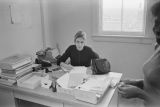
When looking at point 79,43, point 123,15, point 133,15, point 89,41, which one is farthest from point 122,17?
point 79,43

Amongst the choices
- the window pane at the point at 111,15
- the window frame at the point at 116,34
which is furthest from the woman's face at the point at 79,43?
the window pane at the point at 111,15

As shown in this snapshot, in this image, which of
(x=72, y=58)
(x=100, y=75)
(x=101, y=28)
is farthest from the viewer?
(x=101, y=28)

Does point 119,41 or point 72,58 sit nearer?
point 72,58

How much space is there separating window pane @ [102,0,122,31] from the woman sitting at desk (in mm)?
893

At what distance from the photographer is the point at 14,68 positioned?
1.63m

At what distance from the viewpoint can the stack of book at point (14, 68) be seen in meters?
1.63

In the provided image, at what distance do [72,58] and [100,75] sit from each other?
0.66 metres

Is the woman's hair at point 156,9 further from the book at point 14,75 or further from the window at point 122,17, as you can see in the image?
the window at point 122,17

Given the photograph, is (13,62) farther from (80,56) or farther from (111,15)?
(111,15)

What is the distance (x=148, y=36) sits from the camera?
264cm

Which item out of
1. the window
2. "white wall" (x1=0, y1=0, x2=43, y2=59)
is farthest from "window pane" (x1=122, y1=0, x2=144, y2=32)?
"white wall" (x1=0, y1=0, x2=43, y2=59)

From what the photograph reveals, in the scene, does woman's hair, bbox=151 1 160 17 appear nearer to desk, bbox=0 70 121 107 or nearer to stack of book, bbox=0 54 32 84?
desk, bbox=0 70 121 107

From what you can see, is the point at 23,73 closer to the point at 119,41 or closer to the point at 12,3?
the point at 12,3

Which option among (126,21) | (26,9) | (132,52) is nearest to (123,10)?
(126,21)
